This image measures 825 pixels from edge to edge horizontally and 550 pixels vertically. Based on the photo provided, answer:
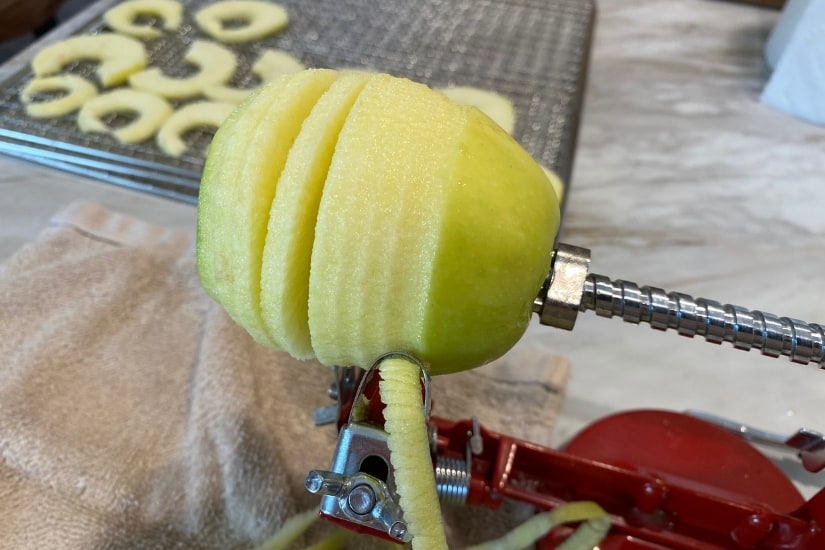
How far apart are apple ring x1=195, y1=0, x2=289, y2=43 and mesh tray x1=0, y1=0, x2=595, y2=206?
0.06ft

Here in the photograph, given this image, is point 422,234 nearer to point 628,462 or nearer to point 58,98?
point 628,462

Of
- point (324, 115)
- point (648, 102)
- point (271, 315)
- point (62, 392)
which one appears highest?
point (324, 115)

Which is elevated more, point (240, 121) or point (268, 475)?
point (240, 121)

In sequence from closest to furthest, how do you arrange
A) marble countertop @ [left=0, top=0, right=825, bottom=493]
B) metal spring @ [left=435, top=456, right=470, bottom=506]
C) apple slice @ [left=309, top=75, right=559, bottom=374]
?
apple slice @ [left=309, top=75, right=559, bottom=374], metal spring @ [left=435, top=456, right=470, bottom=506], marble countertop @ [left=0, top=0, right=825, bottom=493]

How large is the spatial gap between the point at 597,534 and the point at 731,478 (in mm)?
191

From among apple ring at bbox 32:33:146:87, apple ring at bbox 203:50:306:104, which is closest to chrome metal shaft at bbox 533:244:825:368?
apple ring at bbox 203:50:306:104

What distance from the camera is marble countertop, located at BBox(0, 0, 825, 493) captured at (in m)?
0.81

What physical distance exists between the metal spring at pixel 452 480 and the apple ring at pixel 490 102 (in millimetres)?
670

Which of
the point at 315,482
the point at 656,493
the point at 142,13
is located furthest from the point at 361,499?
the point at 142,13

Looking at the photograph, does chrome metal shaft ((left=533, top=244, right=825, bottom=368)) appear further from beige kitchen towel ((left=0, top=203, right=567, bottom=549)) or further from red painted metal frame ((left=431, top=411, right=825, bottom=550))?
beige kitchen towel ((left=0, top=203, right=567, bottom=549))

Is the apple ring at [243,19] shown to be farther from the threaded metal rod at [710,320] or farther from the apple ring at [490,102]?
the threaded metal rod at [710,320]

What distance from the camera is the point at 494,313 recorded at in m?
0.40

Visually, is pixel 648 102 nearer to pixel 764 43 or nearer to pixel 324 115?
pixel 764 43

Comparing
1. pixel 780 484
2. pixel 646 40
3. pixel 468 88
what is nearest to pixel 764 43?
pixel 646 40
